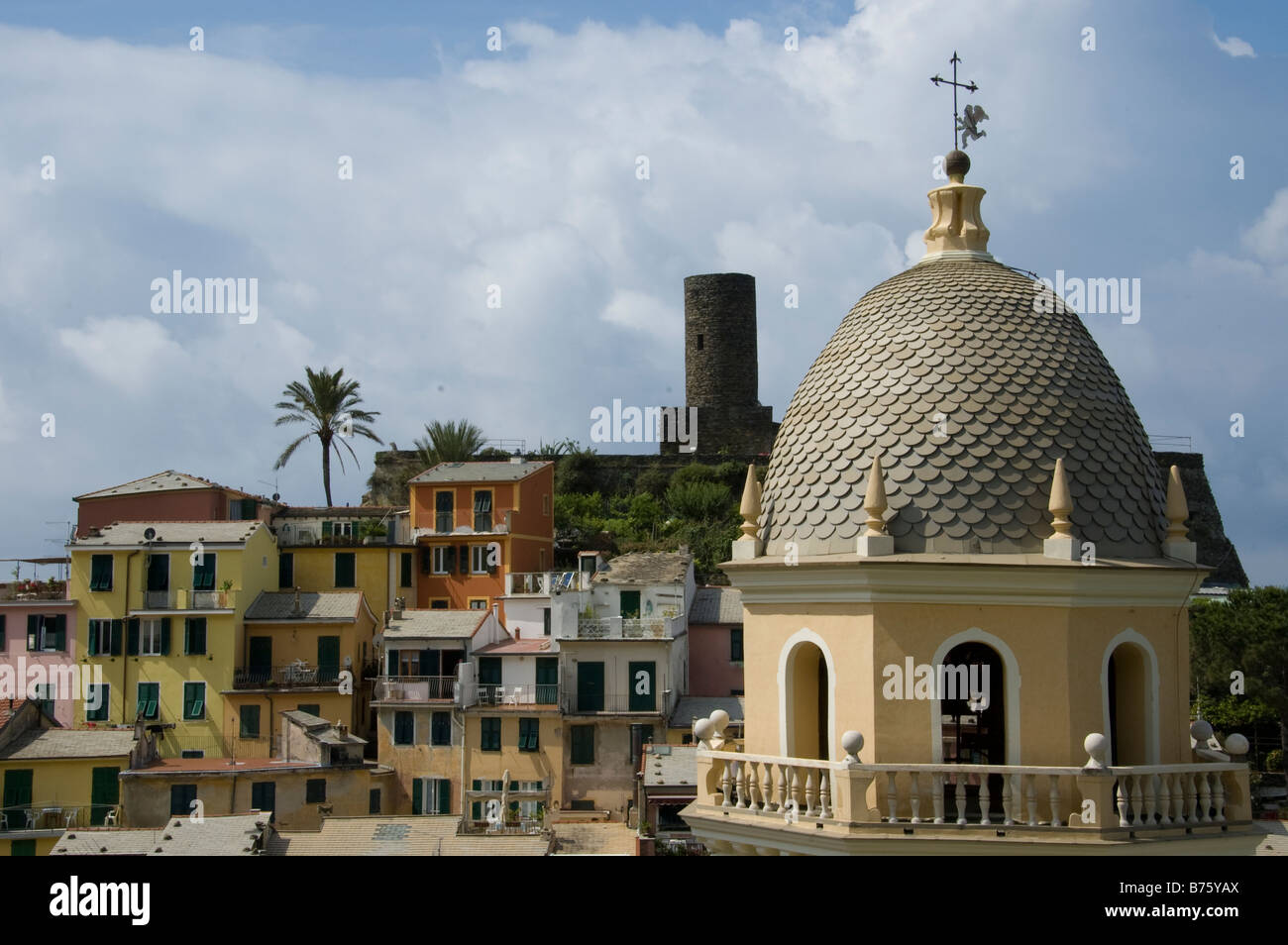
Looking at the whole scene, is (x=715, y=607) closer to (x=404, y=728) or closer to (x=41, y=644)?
(x=404, y=728)

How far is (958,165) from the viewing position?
16.0 meters

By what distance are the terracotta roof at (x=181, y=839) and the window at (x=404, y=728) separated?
41.3 ft

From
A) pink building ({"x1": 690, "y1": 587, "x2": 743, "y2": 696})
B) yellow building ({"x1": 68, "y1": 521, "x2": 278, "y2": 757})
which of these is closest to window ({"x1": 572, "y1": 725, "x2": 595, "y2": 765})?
pink building ({"x1": 690, "y1": 587, "x2": 743, "y2": 696})

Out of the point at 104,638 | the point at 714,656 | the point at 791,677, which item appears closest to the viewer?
the point at 791,677

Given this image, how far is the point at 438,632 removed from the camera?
5284 cm

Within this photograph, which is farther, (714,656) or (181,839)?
(714,656)

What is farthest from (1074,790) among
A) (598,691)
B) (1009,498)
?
(598,691)

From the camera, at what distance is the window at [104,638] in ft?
178

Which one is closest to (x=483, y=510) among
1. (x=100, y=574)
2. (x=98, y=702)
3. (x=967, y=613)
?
(x=100, y=574)

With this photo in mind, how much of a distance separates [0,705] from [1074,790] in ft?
144

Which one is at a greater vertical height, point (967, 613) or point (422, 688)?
point (967, 613)

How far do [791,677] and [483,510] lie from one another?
49331 millimetres

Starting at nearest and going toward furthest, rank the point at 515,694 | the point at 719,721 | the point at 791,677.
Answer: the point at 791,677
the point at 719,721
the point at 515,694
